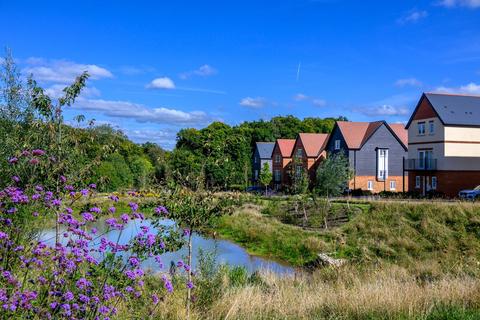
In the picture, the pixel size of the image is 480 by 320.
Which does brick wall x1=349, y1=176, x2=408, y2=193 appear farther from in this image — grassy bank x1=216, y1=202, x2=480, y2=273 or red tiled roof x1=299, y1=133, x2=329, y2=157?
grassy bank x1=216, y1=202, x2=480, y2=273

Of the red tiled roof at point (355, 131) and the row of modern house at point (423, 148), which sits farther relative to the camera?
the red tiled roof at point (355, 131)

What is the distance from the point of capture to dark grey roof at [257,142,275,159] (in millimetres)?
73613

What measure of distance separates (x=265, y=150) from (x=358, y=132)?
868 inches

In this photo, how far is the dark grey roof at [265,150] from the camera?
73613 mm

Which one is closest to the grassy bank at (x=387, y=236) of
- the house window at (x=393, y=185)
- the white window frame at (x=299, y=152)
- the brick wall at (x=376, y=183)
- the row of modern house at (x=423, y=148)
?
the row of modern house at (x=423, y=148)

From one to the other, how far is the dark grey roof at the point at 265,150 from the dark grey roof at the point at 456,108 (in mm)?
33304

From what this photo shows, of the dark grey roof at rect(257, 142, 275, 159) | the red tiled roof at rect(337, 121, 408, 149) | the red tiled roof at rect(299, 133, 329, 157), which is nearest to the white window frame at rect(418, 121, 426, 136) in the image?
the red tiled roof at rect(337, 121, 408, 149)

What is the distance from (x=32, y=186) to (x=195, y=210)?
218cm

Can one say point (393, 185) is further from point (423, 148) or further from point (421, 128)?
point (421, 128)

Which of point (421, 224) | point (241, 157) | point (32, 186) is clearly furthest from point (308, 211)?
point (241, 157)

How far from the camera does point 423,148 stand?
43.7m

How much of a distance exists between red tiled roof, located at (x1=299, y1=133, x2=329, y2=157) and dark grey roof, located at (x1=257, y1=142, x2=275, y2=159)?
37.7 feet

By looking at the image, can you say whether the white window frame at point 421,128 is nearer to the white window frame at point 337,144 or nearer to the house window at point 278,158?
the white window frame at point 337,144

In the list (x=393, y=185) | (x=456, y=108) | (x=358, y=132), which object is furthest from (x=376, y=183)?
(x=456, y=108)
